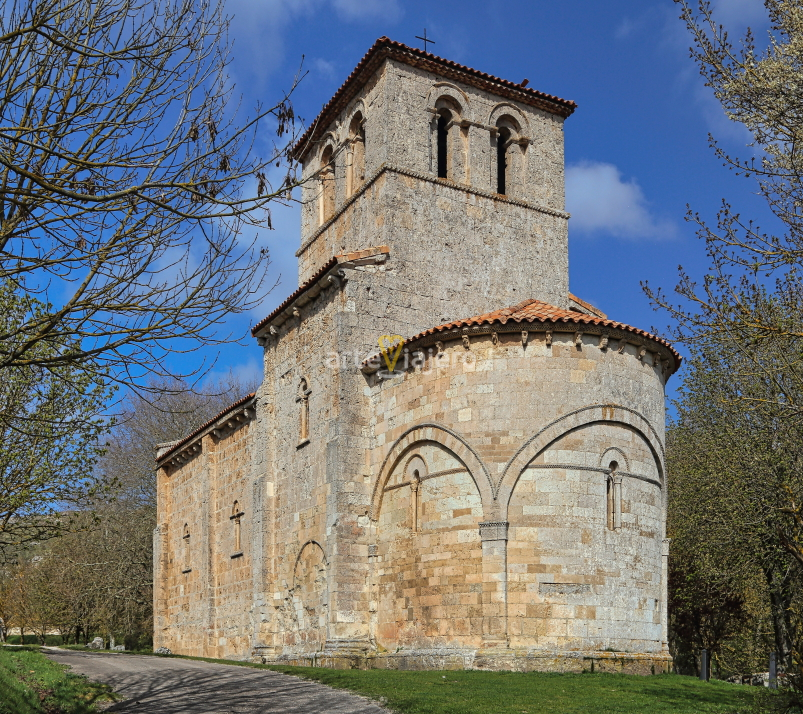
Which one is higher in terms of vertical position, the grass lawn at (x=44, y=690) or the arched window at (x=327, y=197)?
the arched window at (x=327, y=197)

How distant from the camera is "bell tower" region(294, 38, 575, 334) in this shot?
19219 millimetres

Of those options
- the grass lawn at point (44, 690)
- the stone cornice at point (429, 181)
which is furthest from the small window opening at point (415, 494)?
the stone cornice at point (429, 181)

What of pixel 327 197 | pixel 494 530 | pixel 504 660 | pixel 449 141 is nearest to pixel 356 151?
pixel 327 197

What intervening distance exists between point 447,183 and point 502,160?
242 centimetres

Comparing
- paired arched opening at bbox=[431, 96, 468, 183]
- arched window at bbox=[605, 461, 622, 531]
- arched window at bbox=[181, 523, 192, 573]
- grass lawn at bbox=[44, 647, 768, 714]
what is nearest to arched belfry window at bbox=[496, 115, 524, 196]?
paired arched opening at bbox=[431, 96, 468, 183]

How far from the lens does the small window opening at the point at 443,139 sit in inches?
819

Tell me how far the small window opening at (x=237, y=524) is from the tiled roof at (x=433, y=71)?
31.6 ft

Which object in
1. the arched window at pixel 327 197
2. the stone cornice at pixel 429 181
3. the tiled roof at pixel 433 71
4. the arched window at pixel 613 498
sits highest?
the tiled roof at pixel 433 71

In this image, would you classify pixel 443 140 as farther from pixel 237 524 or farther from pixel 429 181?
pixel 237 524

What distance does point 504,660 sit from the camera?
14.2m

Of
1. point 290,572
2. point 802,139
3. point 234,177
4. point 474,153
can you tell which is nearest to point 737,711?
point 802,139

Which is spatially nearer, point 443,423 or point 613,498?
point 613,498

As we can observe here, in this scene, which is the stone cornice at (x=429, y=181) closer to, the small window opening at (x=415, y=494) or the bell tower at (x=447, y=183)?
the bell tower at (x=447, y=183)

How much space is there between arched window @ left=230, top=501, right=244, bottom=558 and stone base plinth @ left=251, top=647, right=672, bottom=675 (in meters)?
7.11
